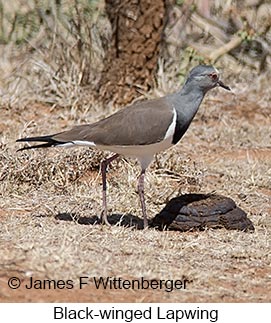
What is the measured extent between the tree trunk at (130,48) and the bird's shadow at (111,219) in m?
2.94

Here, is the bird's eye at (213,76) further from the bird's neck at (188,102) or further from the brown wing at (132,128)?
the brown wing at (132,128)

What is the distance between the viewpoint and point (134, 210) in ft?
22.4

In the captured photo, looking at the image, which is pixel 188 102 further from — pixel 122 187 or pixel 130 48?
pixel 130 48

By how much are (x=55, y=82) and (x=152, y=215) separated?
3.21 m

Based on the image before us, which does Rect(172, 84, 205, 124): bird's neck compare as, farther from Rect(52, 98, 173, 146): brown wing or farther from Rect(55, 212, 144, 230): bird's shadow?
Rect(55, 212, 144, 230): bird's shadow

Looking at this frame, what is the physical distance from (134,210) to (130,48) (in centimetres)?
301

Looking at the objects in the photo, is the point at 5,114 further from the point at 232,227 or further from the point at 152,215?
the point at 232,227

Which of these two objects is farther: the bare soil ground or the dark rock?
the dark rock

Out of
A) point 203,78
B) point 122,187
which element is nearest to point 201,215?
point 203,78

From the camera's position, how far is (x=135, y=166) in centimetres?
754

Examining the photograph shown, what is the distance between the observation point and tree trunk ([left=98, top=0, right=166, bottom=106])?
9391mm

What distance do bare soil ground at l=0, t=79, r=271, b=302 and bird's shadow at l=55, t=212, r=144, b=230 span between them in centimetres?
1

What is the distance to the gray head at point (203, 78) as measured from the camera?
6.40 meters

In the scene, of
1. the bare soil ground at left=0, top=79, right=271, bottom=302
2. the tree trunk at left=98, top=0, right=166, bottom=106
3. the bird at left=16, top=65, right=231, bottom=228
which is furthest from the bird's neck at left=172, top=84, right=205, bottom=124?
the tree trunk at left=98, top=0, right=166, bottom=106
